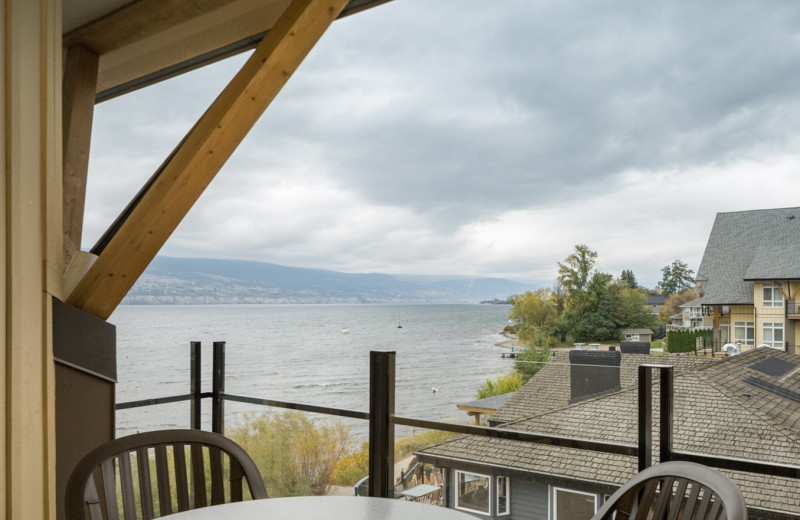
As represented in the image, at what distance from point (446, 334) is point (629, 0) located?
12799 mm

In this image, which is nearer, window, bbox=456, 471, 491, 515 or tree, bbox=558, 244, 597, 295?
window, bbox=456, 471, 491, 515

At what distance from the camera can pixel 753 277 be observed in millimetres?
8305

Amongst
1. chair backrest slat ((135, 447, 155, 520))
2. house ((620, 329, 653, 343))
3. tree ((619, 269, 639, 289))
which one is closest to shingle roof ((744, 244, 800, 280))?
house ((620, 329, 653, 343))

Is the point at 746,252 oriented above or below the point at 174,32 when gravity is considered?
below

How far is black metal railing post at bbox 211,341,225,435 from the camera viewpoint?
3176mm

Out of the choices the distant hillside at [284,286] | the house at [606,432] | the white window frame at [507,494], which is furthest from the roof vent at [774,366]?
the distant hillside at [284,286]

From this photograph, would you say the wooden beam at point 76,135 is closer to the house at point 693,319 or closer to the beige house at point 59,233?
the beige house at point 59,233

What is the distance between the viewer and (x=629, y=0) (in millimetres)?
16719

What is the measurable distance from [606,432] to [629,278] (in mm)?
21173

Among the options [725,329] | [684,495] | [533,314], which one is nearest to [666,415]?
[684,495]

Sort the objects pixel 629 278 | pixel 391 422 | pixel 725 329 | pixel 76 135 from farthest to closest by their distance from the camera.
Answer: pixel 629 278
pixel 725 329
pixel 76 135
pixel 391 422

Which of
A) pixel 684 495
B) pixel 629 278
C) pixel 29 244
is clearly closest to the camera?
pixel 684 495

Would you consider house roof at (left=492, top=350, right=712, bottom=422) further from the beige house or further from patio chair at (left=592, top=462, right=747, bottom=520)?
the beige house

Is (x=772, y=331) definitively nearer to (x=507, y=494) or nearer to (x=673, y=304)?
(x=507, y=494)
